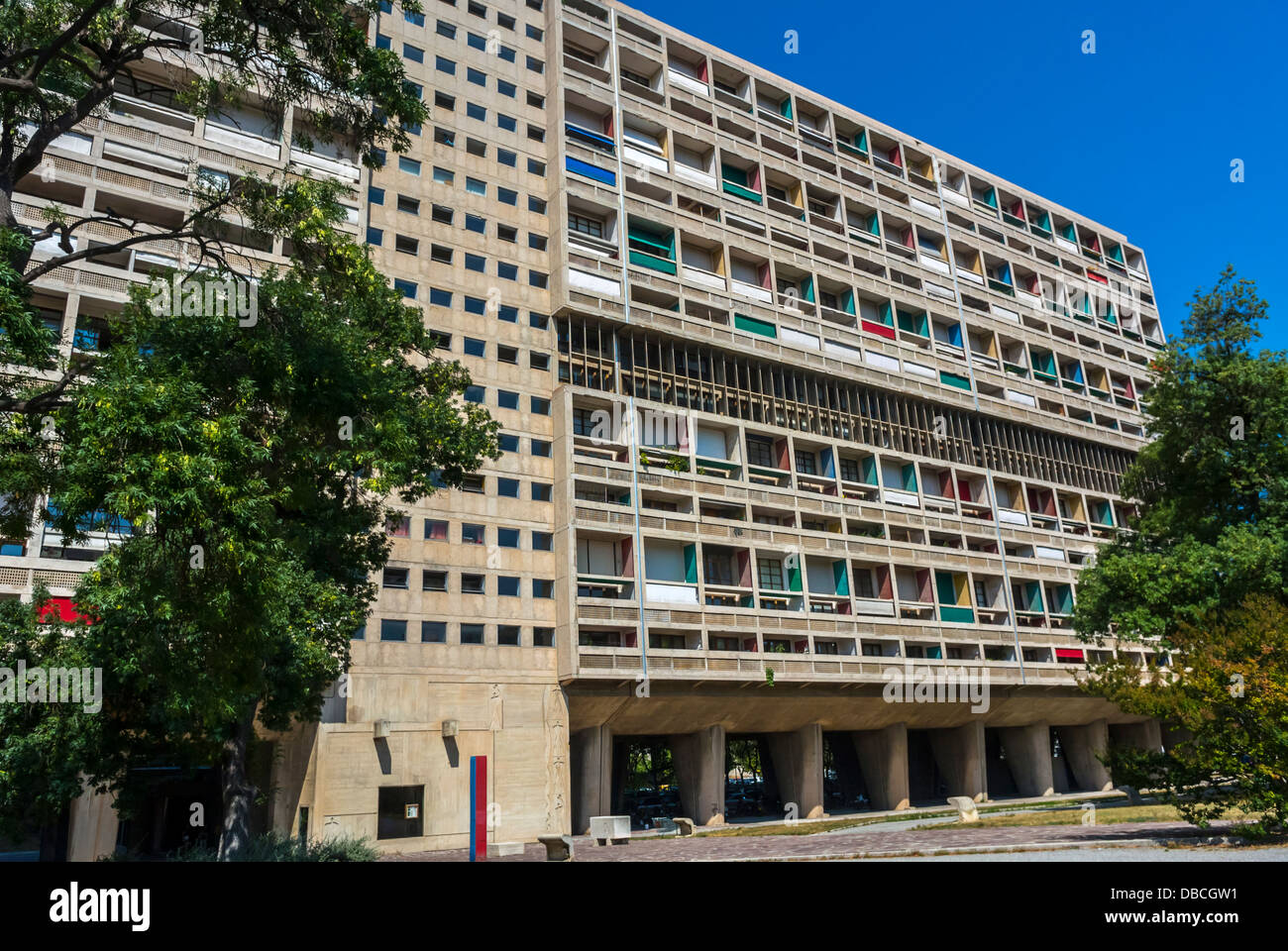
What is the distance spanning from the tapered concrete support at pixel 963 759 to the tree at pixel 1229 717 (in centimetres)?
2964

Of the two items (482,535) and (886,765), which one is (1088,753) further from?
(482,535)

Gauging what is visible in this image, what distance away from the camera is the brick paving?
1910 cm

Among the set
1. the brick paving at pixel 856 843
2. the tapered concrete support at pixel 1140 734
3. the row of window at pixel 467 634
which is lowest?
the brick paving at pixel 856 843

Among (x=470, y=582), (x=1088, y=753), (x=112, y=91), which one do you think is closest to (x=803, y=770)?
(x=470, y=582)

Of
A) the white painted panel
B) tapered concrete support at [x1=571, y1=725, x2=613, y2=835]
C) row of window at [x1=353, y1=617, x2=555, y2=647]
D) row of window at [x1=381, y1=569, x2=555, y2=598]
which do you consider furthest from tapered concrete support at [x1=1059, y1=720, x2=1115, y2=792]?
the white painted panel

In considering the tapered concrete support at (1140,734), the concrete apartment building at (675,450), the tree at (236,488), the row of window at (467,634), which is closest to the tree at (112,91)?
the tree at (236,488)

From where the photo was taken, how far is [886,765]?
151ft

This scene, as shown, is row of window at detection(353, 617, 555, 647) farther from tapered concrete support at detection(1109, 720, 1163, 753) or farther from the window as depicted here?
tapered concrete support at detection(1109, 720, 1163, 753)

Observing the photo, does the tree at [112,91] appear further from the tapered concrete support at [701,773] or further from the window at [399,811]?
the tapered concrete support at [701,773]

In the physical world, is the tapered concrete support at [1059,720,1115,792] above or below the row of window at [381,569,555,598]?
below

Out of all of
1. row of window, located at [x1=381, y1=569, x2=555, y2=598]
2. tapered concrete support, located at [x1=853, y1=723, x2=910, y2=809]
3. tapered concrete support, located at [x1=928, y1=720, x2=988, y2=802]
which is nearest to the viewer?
row of window, located at [x1=381, y1=569, x2=555, y2=598]

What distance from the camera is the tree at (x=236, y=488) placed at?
12.2 metres

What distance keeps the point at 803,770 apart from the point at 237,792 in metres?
28.1

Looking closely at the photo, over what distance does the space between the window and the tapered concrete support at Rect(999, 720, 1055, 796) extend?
3484cm
